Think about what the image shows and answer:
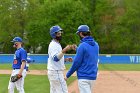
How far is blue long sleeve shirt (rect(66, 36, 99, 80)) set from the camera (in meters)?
6.90

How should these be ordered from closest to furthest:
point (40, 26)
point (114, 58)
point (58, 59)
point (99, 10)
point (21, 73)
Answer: point (58, 59) < point (21, 73) < point (114, 58) < point (40, 26) < point (99, 10)

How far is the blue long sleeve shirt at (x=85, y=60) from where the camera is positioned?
6904 millimetres

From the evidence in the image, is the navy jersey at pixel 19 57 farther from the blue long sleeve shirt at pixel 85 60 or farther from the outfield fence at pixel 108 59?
the outfield fence at pixel 108 59

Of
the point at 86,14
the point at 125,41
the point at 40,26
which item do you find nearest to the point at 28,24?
the point at 40,26

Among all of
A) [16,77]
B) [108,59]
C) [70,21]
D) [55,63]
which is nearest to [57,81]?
[55,63]

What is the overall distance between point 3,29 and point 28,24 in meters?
3.60

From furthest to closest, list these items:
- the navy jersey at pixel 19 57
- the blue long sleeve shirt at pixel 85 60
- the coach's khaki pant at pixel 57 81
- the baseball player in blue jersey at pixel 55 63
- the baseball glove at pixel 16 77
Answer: the navy jersey at pixel 19 57
the baseball glove at pixel 16 77
the coach's khaki pant at pixel 57 81
the baseball player in blue jersey at pixel 55 63
the blue long sleeve shirt at pixel 85 60

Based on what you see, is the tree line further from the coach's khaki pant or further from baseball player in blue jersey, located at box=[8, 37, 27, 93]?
the coach's khaki pant

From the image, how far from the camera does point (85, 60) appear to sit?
6.99m

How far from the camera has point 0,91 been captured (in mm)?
14148

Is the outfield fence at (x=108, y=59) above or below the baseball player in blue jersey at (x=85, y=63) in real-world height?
below

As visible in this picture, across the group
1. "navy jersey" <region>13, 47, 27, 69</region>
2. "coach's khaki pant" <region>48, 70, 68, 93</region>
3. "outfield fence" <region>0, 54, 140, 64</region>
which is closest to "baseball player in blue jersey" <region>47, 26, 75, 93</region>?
"coach's khaki pant" <region>48, 70, 68, 93</region>

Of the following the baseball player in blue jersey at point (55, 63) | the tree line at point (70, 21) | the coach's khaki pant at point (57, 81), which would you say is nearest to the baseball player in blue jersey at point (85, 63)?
the baseball player in blue jersey at point (55, 63)

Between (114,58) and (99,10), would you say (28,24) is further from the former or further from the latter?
(114,58)
